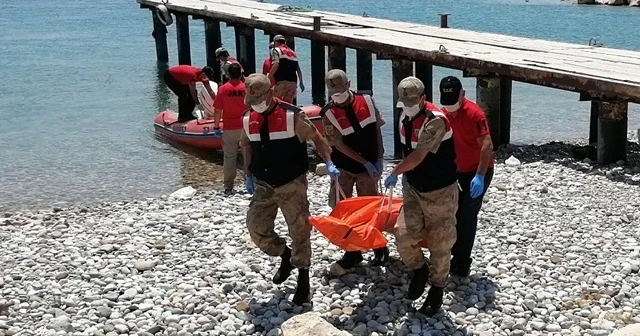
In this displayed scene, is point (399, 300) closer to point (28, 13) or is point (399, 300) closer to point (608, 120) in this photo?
point (608, 120)

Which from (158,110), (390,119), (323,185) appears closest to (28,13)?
(158,110)

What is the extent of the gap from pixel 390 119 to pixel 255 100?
12.3m

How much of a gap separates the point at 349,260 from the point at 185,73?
24.5ft

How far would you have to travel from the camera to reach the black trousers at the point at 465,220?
636 cm

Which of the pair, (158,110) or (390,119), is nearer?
(390,119)

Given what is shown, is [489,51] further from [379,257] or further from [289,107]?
[289,107]

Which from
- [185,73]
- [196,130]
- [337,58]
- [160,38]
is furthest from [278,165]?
[160,38]

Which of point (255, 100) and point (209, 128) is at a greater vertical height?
point (255, 100)

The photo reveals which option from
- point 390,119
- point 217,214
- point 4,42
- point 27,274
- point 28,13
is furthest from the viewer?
point 28,13

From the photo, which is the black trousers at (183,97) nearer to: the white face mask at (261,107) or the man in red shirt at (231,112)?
the man in red shirt at (231,112)

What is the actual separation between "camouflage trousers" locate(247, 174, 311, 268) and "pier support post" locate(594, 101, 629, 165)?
587 cm

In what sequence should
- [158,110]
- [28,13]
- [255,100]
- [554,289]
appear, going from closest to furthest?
[255,100] → [554,289] → [158,110] → [28,13]

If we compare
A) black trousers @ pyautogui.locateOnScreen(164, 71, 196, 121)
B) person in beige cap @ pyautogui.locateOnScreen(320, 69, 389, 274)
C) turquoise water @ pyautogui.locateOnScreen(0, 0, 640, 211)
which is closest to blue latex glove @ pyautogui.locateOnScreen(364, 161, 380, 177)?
person in beige cap @ pyautogui.locateOnScreen(320, 69, 389, 274)

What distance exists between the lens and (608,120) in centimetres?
1062
